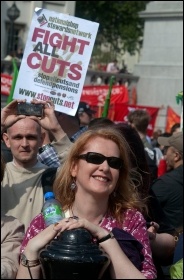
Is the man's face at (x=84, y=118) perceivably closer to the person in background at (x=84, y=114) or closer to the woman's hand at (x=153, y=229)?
the person in background at (x=84, y=114)

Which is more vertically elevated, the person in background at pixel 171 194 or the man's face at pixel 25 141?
the man's face at pixel 25 141

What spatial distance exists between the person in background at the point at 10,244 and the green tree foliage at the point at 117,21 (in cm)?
5038

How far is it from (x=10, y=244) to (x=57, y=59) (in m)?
2.68

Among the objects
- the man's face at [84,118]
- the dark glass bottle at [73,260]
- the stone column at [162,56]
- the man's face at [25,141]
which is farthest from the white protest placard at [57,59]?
the stone column at [162,56]

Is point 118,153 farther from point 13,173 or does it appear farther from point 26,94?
point 26,94

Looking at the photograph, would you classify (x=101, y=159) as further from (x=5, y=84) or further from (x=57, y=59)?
(x=5, y=84)

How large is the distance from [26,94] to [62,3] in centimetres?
3686

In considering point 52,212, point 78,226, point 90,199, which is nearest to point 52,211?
point 52,212

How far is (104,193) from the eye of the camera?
463 centimetres

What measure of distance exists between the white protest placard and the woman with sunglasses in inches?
101

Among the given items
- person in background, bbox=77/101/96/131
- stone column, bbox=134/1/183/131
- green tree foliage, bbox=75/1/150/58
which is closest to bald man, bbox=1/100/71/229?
person in background, bbox=77/101/96/131

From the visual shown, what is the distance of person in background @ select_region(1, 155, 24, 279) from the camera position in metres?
4.67

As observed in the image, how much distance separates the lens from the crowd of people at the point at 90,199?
4.09m

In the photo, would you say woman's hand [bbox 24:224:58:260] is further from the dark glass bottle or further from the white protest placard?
the white protest placard
